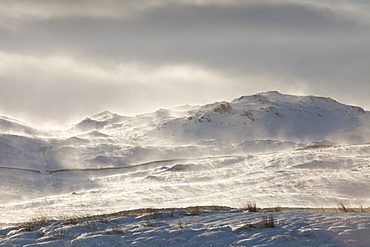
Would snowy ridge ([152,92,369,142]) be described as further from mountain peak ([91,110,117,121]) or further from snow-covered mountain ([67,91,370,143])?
mountain peak ([91,110,117,121])

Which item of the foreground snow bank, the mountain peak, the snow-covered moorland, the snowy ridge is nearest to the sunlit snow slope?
the snow-covered moorland

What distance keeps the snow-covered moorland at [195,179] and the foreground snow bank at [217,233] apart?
0.02 m

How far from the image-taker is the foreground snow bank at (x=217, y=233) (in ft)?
18.0

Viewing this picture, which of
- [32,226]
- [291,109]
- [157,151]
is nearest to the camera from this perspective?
[32,226]

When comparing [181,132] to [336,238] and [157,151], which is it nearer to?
[157,151]

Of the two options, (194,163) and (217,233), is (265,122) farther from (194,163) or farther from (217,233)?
(217,233)

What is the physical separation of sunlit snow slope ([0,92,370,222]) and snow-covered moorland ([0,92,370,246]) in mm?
157

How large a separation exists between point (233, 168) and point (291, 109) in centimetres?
7546

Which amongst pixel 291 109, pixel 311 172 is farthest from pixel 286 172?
pixel 291 109

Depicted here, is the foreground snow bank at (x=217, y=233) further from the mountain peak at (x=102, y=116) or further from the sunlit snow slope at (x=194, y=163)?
the mountain peak at (x=102, y=116)

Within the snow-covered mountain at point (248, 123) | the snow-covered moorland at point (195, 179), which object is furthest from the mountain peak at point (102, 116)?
the snow-covered moorland at point (195, 179)

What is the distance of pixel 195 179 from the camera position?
108 ft

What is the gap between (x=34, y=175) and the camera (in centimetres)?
4225

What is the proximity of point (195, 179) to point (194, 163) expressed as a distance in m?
7.32
